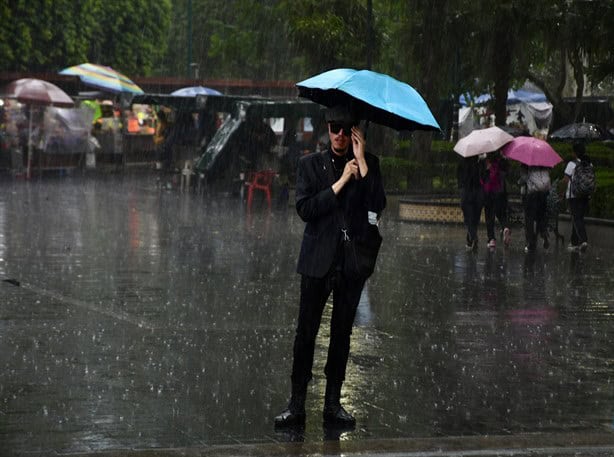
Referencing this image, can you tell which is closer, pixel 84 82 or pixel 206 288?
pixel 206 288

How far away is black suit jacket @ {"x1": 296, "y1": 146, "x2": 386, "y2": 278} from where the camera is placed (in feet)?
26.0

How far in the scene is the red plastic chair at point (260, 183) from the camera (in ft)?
95.6

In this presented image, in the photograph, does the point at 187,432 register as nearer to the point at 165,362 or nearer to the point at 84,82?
the point at 165,362

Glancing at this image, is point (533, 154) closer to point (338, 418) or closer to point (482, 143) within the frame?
point (482, 143)

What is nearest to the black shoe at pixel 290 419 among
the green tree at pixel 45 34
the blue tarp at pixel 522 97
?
the green tree at pixel 45 34

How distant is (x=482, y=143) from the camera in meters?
20.9

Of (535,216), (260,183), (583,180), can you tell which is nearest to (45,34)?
(260,183)

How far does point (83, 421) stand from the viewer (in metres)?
7.99

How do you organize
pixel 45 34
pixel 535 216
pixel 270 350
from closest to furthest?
pixel 270 350
pixel 535 216
pixel 45 34

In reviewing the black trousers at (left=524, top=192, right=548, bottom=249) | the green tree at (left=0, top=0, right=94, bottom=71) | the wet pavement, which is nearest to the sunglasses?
the wet pavement

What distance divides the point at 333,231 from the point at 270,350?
115 inches

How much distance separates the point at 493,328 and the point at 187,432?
505cm

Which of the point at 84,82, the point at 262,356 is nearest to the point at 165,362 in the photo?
the point at 262,356

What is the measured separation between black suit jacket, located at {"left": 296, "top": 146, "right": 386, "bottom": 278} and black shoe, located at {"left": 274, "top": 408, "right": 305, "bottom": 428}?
798 mm
